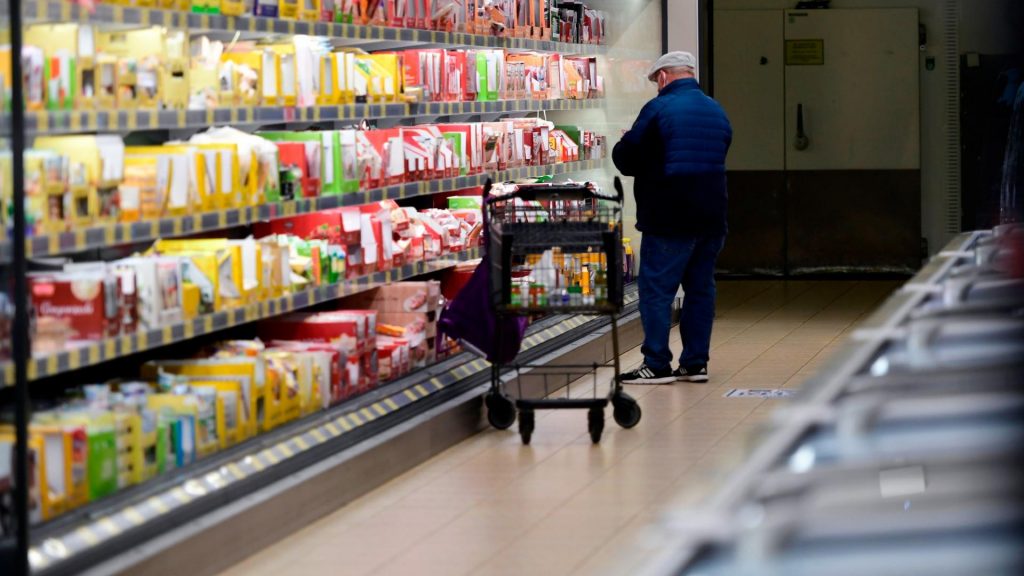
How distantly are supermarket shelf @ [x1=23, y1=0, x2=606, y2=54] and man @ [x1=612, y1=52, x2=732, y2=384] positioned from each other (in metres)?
0.95

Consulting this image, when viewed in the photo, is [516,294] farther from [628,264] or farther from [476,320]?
[628,264]

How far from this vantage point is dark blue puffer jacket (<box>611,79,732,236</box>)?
8211 millimetres

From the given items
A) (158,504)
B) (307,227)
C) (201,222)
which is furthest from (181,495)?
(307,227)

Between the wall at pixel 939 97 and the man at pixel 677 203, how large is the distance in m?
5.59

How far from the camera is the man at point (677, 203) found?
27.0 ft

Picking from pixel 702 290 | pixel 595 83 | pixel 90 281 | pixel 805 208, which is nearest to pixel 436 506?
pixel 90 281

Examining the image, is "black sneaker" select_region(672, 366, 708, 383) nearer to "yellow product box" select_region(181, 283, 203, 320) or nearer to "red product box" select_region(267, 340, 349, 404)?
"red product box" select_region(267, 340, 349, 404)

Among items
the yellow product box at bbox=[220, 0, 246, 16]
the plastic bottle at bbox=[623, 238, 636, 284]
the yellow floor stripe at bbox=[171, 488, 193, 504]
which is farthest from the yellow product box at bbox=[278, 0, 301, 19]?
the plastic bottle at bbox=[623, 238, 636, 284]

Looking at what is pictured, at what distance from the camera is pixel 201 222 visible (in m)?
5.29

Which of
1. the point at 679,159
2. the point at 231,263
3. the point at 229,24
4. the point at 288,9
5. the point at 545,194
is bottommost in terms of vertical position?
the point at 231,263

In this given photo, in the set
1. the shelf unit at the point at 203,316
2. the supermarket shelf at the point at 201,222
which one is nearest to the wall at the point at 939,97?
the supermarket shelf at the point at 201,222

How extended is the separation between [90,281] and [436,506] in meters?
1.72

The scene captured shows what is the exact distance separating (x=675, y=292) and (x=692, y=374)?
54cm

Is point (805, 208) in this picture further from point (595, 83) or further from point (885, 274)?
point (595, 83)
